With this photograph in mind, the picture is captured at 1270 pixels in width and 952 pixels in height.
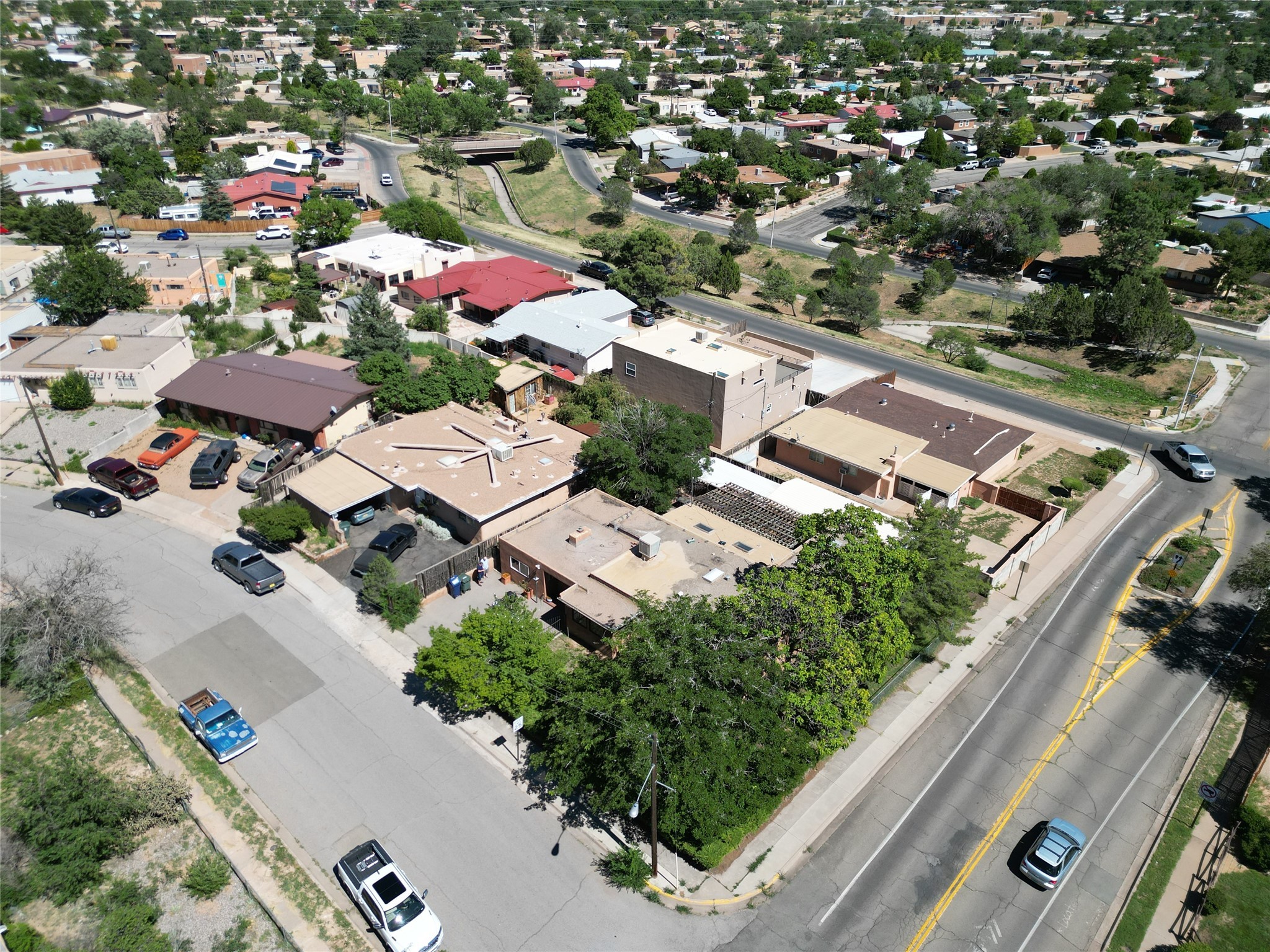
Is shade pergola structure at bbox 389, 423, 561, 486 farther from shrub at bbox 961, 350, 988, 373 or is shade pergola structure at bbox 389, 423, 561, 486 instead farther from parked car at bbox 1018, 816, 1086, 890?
shrub at bbox 961, 350, 988, 373

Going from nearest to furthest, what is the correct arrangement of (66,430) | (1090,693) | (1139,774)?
(1139,774) < (1090,693) < (66,430)

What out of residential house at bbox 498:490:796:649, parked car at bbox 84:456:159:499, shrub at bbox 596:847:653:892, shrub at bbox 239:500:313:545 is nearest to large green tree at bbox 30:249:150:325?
parked car at bbox 84:456:159:499

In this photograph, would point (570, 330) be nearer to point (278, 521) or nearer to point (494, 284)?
point (494, 284)

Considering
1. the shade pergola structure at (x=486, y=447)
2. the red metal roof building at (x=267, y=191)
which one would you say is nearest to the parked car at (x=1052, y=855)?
the shade pergola structure at (x=486, y=447)

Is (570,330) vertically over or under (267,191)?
under

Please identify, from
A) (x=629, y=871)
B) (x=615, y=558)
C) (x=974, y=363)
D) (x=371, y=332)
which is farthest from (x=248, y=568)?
(x=974, y=363)

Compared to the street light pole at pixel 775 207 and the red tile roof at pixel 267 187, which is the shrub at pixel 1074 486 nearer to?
the street light pole at pixel 775 207

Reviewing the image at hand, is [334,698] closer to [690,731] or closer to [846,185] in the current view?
[690,731]
